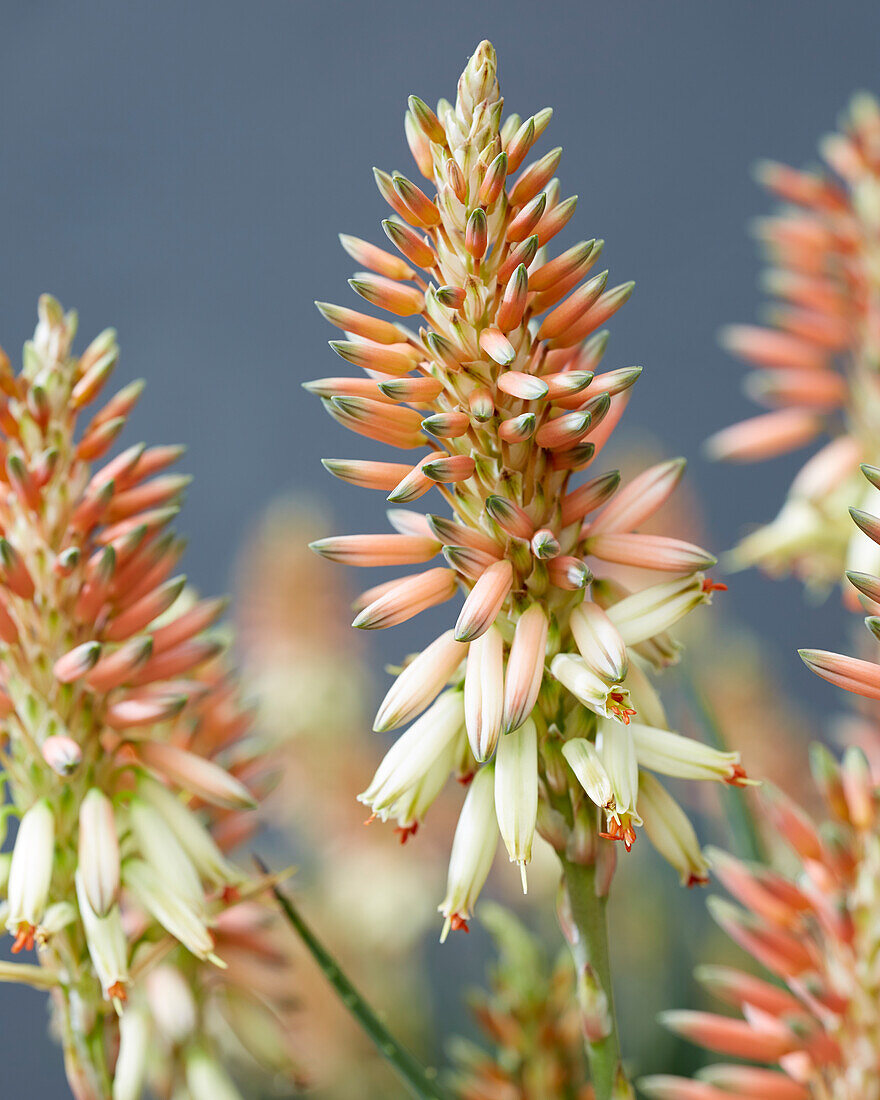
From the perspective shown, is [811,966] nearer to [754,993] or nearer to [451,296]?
[754,993]

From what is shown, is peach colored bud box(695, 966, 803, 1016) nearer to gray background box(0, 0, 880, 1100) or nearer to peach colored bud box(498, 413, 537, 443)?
peach colored bud box(498, 413, 537, 443)

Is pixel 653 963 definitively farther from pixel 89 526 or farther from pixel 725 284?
pixel 725 284

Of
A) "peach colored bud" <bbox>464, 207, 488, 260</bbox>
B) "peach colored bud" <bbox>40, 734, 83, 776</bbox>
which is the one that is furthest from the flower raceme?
"peach colored bud" <bbox>40, 734, 83, 776</bbox>

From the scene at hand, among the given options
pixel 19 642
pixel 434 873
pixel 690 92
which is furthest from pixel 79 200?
pixel 19 642

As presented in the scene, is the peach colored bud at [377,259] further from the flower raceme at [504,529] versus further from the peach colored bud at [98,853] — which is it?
the peach colored bud at [98,853]

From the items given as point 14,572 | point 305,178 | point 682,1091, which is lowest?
point 682,1091

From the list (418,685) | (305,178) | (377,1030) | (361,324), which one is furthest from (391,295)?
(305,178)

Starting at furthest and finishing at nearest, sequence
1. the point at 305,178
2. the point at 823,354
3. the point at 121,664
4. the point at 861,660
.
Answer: the point at 305,178 → the point at 823,354 → the point at 121,664 → the point at 861,660
